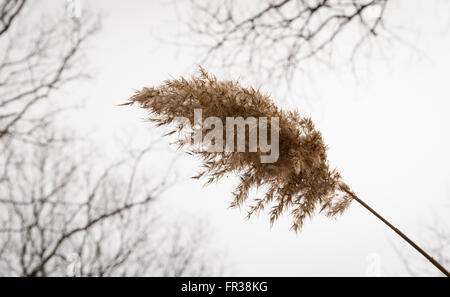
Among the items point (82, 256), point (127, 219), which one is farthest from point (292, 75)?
point (82, 256)

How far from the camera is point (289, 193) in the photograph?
873 mm

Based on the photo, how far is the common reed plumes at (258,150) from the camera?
809 millimetres

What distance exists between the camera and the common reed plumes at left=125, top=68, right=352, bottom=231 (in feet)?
2.65

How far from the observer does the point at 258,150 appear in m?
0.80

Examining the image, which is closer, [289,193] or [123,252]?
[289,193]

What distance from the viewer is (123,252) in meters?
3.44

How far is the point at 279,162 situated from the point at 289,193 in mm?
109
